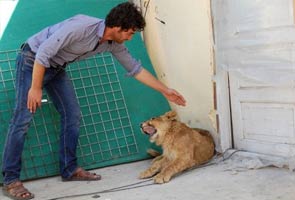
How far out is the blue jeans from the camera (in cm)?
287

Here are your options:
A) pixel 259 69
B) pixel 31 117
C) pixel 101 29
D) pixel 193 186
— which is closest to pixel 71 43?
pixel 101 29

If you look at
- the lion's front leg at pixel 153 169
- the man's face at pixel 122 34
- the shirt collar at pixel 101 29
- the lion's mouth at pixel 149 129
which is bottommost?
the lion's front leg at pixel 153 169

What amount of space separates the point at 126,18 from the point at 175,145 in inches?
46.4

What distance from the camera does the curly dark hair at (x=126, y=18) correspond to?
101 inches

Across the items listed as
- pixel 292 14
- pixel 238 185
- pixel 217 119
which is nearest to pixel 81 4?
pixel 217 119

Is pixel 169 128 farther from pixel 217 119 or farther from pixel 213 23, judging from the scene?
pixel 213 23

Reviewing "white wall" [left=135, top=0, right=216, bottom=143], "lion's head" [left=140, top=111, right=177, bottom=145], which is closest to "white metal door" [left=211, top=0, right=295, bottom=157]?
"white wall" [left=135, top=0, right=216, bottom=143]

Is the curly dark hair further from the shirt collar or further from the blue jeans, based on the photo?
the blue jeans

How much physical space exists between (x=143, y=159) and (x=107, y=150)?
0.32 meters

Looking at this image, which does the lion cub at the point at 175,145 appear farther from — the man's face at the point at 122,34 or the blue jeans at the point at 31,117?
the man's face at the point at 122,34

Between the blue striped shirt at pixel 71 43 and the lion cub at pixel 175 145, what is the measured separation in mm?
651

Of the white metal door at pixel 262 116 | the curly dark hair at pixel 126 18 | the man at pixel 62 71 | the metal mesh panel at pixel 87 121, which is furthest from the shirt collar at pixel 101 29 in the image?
the white metal door at pixel 262 116

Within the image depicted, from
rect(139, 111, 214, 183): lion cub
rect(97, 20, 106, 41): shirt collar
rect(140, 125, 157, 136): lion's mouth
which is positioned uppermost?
rect(97, 20, 106, 41): shirt collar

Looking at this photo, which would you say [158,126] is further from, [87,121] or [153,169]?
[87,121]
